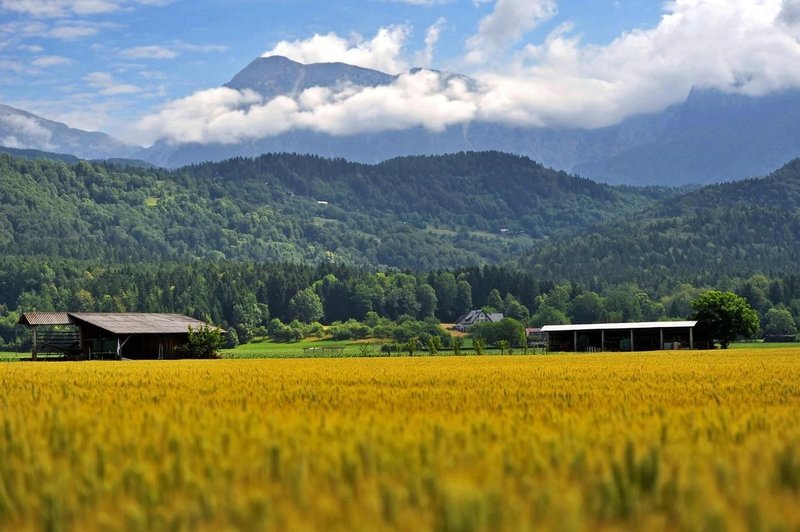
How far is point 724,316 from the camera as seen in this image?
128 meters

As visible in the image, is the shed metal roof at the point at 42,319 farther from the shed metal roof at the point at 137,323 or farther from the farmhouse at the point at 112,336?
the shed metal roof at the point at 137,323

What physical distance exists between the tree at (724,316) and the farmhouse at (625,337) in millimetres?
1925

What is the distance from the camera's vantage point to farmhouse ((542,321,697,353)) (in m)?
129

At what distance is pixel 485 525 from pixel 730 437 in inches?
281

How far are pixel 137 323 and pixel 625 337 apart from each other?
199ft

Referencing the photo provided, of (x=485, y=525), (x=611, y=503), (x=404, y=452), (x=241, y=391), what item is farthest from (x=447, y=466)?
(x=241, y=391)

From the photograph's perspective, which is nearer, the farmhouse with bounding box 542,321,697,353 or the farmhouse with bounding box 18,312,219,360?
the farmhouse with bounding box 18,312,219,360

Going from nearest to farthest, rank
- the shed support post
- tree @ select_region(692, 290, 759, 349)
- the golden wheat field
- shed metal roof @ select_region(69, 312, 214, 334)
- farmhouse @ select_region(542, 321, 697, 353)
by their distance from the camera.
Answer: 1. the golden wheat field
2. the shed support post
3. shed metal roof @ select_region(69, 312, 214, 334)
4. tree @ select_region(692, 290, 759, 349)
5. farmhouse @ select_region(542, 321, 697, 353)

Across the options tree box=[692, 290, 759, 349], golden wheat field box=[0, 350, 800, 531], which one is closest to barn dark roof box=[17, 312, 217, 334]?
tree box=[692, 290, 759, 349]

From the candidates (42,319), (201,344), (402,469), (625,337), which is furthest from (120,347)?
(402,469)

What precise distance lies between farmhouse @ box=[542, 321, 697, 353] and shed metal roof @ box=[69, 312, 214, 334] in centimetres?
4818

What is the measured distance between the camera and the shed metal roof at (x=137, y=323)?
102656 millimetres

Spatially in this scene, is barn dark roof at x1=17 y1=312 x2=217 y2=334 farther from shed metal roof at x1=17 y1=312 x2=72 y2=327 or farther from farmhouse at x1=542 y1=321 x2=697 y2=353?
farmhouse at x1=542 y1=321 x2=697 y2=353

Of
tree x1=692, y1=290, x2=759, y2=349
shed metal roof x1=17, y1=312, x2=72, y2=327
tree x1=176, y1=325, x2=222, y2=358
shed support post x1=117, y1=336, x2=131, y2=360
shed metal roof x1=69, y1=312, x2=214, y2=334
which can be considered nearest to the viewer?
shed metal roof x1=17, y1=312, x2=72, y2=327
